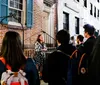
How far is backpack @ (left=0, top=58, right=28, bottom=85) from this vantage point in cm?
359

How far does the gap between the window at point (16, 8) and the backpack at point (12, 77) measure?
9125 mm

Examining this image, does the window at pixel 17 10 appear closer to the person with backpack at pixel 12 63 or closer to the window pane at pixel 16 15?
the window pane at pixel 16 15

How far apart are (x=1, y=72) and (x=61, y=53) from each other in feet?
4.92

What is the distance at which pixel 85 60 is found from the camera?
15.3 feet

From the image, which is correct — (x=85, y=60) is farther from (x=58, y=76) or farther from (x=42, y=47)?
(x=42, y=47)

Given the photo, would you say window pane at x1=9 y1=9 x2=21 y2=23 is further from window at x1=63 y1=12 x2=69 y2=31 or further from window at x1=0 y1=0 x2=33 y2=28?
window at x1=63 y1=12 x2=69 y2=31

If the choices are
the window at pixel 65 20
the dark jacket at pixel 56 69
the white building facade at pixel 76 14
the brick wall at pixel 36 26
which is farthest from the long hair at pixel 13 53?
the window at pixel 65 20

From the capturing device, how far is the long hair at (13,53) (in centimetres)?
359

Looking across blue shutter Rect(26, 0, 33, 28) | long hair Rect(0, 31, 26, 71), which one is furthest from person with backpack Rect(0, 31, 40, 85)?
blue shutter Rect(26, 0, 33, 28)

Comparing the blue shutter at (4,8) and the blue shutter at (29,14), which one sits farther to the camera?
the blue shutter at (29,14)

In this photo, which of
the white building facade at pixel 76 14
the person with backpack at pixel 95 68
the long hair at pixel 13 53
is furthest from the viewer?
the white building facade at pixel 76 14

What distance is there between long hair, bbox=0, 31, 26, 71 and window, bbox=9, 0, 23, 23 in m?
9.07

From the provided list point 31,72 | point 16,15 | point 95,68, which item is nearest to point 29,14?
point 16,15

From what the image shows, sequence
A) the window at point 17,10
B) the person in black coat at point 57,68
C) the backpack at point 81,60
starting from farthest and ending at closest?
the window at point 17,10 < the person in black coat at point 57,68 < the backpack at point 81,60
